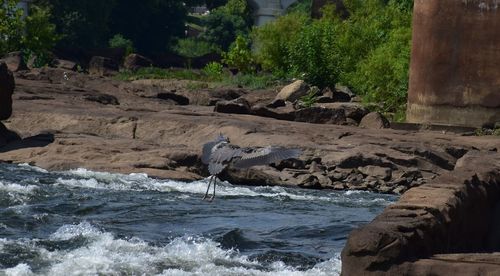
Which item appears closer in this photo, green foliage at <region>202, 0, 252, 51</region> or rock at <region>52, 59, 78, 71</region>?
rock at <region>52, 59, 78, 71</region>

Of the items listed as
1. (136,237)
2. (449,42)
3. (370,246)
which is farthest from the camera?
(449,42)

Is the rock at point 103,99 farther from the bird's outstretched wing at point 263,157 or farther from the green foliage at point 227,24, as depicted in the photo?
the green foliage at point 227,24

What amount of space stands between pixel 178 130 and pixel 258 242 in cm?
935

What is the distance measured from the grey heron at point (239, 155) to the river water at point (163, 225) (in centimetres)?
74

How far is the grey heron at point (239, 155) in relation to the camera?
39.2ft

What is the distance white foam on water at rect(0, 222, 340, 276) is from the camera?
1062cm

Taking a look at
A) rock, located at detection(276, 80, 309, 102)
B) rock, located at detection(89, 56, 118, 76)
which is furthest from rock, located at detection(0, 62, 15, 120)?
rock, located at detection(89, 56, 118, 76)

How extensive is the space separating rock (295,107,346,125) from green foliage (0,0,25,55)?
48.5 ft

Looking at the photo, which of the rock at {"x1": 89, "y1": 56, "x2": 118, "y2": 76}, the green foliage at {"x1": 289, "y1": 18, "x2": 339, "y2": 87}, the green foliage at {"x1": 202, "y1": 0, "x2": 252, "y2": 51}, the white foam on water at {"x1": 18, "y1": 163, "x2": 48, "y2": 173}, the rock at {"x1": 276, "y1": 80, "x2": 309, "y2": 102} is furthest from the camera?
the green foliage at {"x1": 202, "y1": 0, "x2": 252, "y2": 51}

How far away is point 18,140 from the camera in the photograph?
68.6ft

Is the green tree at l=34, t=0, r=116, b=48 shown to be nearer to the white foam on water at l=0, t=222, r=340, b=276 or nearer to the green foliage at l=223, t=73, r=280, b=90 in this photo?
the green foliage at l=223, t=73, r=280, b=90

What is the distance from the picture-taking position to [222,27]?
219ft

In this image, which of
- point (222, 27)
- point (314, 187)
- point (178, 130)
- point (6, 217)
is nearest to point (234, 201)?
point (314, 187)

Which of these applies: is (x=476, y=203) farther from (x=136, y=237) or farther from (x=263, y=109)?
(x=263, y=109)
